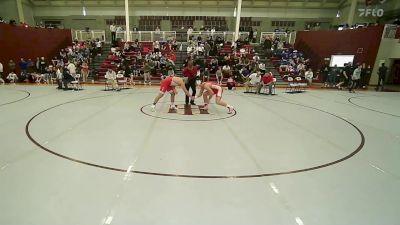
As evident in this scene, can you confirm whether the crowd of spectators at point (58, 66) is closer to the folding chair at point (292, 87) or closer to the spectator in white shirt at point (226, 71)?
the spectator in white shirt at point (226, 71)

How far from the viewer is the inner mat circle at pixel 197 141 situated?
4.00 meters

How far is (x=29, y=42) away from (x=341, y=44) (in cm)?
2015

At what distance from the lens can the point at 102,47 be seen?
61.6ft

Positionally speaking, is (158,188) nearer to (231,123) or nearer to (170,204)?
(170,204)

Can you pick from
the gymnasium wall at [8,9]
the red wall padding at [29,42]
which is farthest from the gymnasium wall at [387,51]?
the gymnasium wall at [8,9]

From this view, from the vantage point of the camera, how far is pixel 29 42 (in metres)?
16.4

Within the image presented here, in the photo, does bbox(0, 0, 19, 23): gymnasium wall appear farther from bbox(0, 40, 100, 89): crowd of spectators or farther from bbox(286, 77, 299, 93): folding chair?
bbox(286, 77, 299, 93): folding chair

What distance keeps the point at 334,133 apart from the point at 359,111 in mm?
3368

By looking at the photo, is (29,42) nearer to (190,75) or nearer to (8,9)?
(8,9)

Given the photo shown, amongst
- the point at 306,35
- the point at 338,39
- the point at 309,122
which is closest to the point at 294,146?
the point at 309,122

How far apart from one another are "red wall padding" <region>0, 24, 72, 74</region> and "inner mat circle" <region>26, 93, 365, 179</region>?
10.7 meters

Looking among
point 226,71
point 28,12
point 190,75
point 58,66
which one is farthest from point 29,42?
point 190,75

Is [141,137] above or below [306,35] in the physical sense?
below

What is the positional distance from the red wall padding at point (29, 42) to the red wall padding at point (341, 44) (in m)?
17.3
